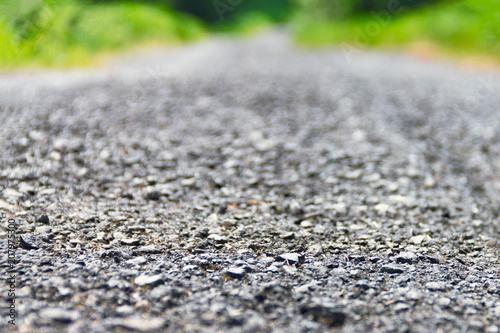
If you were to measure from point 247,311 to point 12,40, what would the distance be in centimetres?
860

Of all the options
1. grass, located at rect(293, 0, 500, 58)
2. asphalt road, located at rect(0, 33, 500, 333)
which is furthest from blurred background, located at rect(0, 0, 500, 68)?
asphalt road, located at rect(0, 33, 500, 333)

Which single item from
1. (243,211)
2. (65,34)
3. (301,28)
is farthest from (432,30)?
(243,211)

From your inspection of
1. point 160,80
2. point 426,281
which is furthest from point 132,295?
point 160,80

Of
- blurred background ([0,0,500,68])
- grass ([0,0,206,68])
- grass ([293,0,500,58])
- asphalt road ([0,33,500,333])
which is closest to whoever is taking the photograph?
asphalt road ([0,33,500,333])

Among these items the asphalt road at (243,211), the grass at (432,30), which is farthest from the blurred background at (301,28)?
the asphalt road at (243,211)

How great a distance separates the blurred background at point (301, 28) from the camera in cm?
863

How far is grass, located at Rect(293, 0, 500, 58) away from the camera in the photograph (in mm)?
13578

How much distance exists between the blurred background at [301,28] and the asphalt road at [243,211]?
2.16m

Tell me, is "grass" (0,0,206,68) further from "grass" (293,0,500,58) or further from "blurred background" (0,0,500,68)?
"grass" (293,0,500,58)

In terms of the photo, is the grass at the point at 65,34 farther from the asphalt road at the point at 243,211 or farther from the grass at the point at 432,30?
the grass at the point at 432,30

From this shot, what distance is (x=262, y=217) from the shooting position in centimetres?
346

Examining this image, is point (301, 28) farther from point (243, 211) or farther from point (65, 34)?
point (243, 211)

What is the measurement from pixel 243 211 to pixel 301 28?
2780 cm

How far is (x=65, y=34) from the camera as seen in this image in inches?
435
